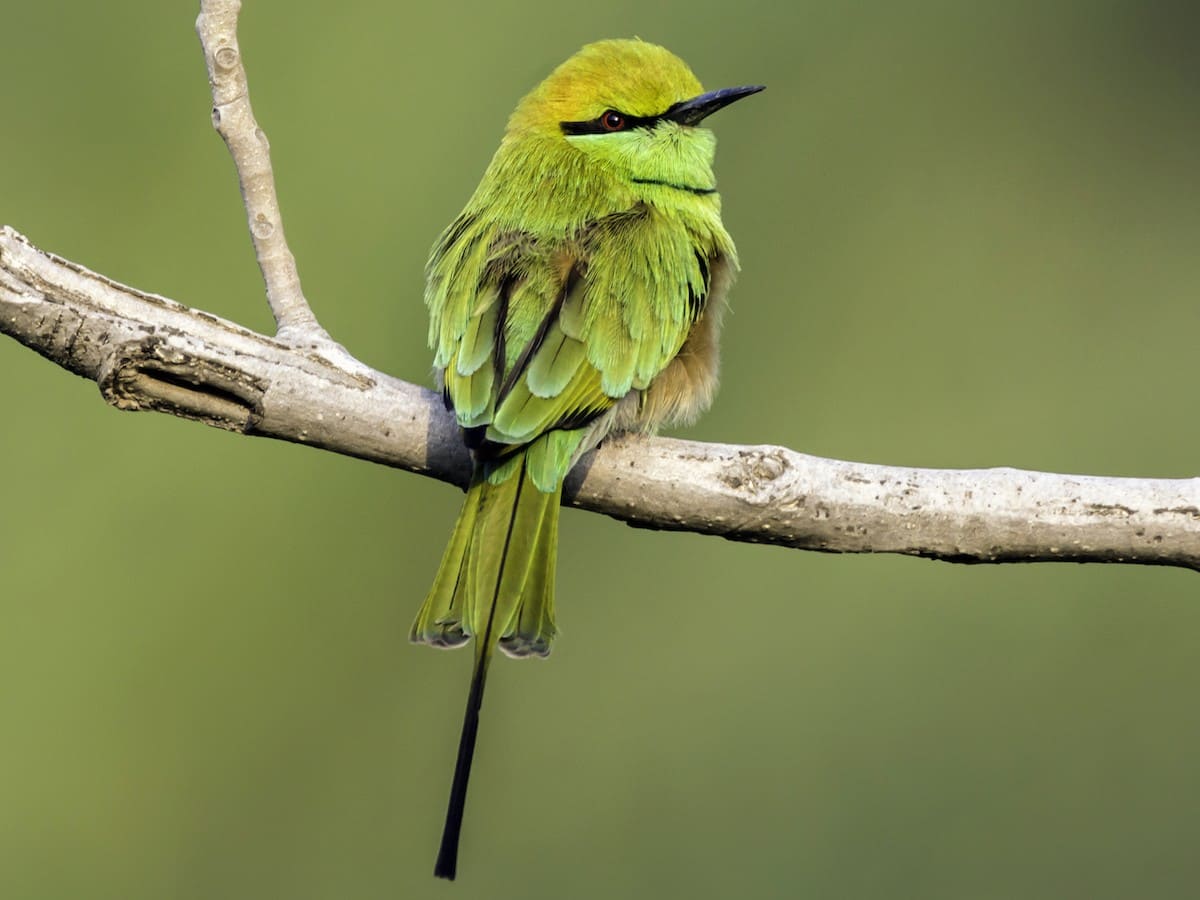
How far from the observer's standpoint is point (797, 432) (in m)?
3.67

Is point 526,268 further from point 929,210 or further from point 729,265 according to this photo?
point 929,210

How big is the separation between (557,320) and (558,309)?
2cm

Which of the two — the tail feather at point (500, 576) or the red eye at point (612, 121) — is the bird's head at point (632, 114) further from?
the tail feather at point (500, 576)

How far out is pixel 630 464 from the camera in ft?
6.41

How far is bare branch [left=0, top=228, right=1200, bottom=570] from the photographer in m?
1.83

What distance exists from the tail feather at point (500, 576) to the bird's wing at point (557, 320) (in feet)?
0.21

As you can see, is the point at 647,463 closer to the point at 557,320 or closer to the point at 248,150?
the point at 557,320

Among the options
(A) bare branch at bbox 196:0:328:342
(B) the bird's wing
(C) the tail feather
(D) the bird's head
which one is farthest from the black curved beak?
(C) the tail feather

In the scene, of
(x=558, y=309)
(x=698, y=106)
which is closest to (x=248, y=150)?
(x=558, y=309)

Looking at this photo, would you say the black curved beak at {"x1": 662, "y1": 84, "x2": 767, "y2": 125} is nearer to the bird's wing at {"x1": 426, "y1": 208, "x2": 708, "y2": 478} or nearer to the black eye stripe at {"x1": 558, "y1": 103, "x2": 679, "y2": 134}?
the black eye stripe at {"x1": 558, "y1": 103, "x2": 679, "y2": 134}

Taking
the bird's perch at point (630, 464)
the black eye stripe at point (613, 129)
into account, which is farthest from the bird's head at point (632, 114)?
the bird's perch at point (630, 464)

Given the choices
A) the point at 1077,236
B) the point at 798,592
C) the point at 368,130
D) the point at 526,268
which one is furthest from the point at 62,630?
A: the point at 1077,236

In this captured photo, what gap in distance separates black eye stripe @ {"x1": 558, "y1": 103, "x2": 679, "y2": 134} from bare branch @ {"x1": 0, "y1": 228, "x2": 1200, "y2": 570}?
26.2 inches

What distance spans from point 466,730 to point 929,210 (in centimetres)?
283
